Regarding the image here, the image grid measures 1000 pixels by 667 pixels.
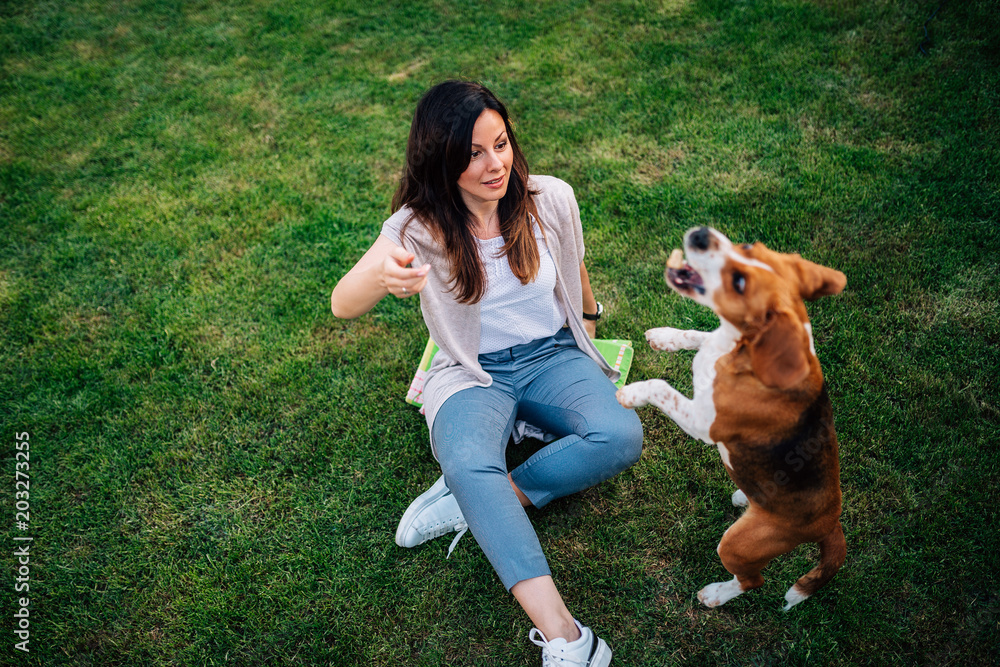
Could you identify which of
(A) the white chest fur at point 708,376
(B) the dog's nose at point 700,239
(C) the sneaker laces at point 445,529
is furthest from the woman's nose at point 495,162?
(C) the sneaker laces at point 445,529

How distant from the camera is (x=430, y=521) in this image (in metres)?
2.63

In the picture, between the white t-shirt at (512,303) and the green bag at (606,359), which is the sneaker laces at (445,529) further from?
the white t-shirt at (512,303)

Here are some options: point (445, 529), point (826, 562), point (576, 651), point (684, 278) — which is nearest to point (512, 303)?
point (684, 278)

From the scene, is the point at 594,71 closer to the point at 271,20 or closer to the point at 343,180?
the point at 343,180

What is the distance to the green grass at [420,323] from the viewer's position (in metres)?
2.46

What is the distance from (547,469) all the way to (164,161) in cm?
443

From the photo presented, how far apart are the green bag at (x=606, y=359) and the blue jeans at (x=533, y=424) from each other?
42cm

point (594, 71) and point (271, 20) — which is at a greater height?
point (271, 20)

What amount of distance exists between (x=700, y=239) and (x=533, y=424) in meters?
1.34

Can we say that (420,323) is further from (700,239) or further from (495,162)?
(700,239)

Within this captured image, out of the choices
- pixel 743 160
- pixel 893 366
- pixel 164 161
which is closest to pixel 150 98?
pixel 164 161

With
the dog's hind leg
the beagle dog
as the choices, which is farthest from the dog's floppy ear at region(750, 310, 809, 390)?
the dog's hind leg

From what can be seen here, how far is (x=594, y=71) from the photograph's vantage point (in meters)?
5.21

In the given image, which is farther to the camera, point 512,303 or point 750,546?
point 512,303
